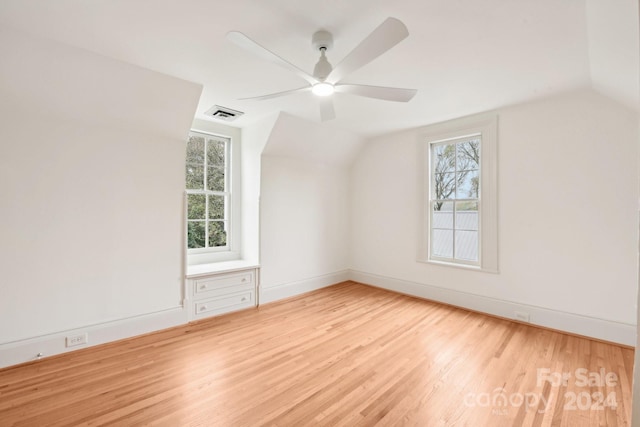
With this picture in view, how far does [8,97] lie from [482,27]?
12.3ft

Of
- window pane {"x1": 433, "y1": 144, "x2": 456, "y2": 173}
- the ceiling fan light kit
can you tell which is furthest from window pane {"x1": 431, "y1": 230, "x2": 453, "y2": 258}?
the ceiling fan light kit

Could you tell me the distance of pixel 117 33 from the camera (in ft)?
6.38

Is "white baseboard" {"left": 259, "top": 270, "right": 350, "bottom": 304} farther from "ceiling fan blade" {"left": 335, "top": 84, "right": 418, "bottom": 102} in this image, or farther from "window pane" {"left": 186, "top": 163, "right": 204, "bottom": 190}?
"ceiling fan blade" {"left": 335, "top": 84, "right": 418, "bottom": 102}

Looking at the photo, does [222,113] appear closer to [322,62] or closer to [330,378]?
[322,62]

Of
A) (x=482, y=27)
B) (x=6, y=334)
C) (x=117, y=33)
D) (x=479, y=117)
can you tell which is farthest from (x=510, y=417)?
(x=6, y=334)

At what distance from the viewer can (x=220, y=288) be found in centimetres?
348

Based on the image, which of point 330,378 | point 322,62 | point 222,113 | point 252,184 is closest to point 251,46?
point 322,62

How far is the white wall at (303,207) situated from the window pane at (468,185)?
1.79m

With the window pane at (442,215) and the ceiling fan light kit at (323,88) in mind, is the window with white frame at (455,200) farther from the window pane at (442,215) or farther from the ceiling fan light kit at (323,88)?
the ceiling fan light kit at (323,88)

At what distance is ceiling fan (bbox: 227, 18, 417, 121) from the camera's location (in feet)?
4.87

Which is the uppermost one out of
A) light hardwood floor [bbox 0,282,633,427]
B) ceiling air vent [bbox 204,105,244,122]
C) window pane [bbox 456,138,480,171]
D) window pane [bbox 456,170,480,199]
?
ceiling air vent [bbox 204,105,244,122]

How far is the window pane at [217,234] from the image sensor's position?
4016 mm

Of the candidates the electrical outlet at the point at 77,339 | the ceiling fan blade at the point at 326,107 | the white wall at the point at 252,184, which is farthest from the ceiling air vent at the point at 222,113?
the electrical outlet at the point at 77,339

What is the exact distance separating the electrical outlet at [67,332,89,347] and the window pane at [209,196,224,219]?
1925 mm
